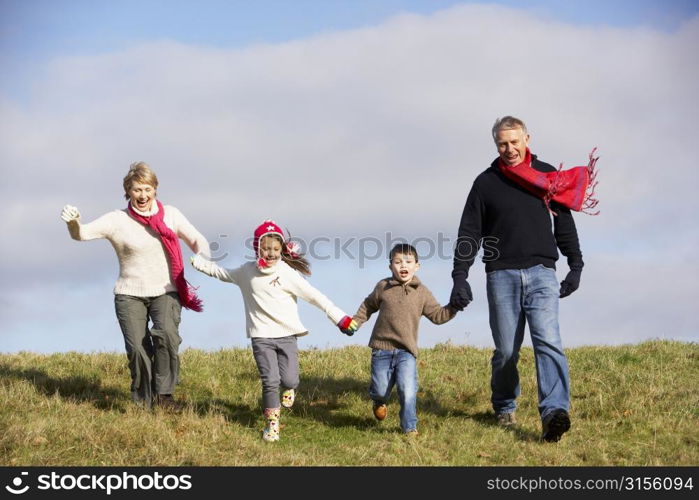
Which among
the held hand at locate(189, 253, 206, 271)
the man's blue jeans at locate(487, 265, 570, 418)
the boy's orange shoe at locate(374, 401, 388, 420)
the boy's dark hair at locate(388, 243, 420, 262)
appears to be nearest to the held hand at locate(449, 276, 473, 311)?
the man's blue jeans at locate(487, 265, 570, 418)

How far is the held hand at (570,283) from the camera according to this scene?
961 cm

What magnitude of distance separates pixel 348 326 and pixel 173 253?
2.47 meters

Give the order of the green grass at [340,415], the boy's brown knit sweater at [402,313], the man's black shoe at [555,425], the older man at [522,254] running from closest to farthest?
the green grass at [340,415] → the man's black shoe at [555,425] → the older man at [522,254] → the boy's brown knit sweater at [402,313]

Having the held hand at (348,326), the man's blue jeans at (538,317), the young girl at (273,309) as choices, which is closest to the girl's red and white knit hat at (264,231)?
the young girl at (273,309)

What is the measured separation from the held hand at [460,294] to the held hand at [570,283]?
1055mm

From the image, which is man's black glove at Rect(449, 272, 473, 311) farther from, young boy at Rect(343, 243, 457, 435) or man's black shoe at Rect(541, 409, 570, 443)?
man's black shoe at Rect(541, 409, 570, 443)

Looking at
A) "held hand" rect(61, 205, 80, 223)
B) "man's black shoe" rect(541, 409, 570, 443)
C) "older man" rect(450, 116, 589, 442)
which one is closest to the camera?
"man's black shoe" rect(541, 409, 570, 443)

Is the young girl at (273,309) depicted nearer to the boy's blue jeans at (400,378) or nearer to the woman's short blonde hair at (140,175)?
the boy's blue jeans at (400,378)

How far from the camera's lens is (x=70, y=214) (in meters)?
10.1

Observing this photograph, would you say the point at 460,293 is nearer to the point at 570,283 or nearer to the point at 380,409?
the point at 570,283

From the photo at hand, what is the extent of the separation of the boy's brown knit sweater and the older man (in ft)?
1.18

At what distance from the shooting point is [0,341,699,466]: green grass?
8.91 m

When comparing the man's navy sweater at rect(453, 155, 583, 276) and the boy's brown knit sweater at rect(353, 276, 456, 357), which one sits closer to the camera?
the man's navy sweater at rect(453, 155, 583, 276)
